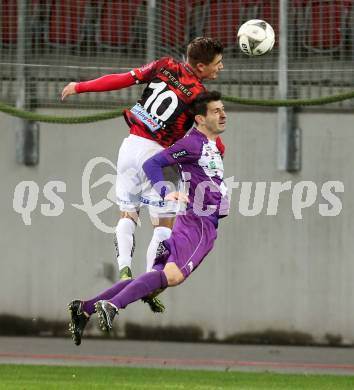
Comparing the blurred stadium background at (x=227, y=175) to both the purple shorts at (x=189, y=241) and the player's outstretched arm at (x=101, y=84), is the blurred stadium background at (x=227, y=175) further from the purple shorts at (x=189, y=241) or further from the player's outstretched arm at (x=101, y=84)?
the purple shorts at (x=189, y=241)

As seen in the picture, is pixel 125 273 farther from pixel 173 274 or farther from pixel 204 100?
pixel 204 100

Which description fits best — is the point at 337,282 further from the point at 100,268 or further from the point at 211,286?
the point at 100,268

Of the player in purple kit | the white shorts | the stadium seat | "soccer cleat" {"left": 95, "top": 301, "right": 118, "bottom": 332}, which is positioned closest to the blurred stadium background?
the stadium seat

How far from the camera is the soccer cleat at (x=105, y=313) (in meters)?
8.94

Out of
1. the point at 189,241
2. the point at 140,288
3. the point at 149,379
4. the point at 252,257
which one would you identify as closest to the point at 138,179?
the point at 189,241

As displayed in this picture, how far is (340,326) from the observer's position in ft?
48.0

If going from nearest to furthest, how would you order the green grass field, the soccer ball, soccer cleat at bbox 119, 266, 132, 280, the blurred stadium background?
1. soccer cleat at bbox 119, 266, 132, 280
2. the soccer ball
3. the green grass field
4. the blurred stadium background

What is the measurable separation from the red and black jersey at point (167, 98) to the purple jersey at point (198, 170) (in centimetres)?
38

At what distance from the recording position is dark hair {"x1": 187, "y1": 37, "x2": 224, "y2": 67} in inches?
388

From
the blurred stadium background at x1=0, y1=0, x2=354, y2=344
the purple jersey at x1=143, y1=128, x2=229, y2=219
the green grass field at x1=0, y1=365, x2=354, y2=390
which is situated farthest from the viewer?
the blurred stadium background at x1=0, y1=0, x2=354, y2=344

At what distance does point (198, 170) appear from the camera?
970 centimetres

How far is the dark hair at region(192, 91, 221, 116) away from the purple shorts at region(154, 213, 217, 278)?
84 cm

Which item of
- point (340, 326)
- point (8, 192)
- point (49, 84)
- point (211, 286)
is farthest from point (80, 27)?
point (340, 326)

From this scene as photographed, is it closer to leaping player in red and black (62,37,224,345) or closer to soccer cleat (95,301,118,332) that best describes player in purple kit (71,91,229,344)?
soccer cleat (95,301,118,332)
